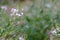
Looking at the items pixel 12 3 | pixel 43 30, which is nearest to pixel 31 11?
pixel 43 30

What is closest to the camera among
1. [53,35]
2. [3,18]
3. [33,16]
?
[33,16]

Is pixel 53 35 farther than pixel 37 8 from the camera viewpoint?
Yes

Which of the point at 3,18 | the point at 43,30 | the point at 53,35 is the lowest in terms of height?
the point at 3,18

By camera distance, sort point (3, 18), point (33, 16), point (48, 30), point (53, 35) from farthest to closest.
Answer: point (3, 18) < point (53, 35) < point (48, 30) < point (33, 16)

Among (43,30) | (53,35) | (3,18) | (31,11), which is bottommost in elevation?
(3,18)

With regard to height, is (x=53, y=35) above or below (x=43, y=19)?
below

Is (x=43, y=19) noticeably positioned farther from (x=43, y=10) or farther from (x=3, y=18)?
(x=3, y=18)

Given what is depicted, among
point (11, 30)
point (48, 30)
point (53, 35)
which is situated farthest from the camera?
point (11, 30)

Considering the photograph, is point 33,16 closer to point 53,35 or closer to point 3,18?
point 53,35

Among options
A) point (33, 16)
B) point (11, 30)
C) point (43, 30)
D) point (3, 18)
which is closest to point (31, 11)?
point (33, 16)
